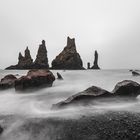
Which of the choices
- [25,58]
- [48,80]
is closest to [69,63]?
[25,58]

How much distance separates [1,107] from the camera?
43.3ft

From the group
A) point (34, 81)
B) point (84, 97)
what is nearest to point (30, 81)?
point (34, 81)

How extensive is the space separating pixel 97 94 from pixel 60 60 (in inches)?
4882

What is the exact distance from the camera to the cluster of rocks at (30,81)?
18.9 meters

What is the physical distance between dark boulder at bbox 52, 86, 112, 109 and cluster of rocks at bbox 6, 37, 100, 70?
120 metres

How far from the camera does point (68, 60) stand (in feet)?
449

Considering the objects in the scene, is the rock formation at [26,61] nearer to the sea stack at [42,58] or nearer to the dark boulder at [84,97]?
the sea stack at [42,58]

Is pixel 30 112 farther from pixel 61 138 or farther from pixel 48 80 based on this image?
pixel 48 80

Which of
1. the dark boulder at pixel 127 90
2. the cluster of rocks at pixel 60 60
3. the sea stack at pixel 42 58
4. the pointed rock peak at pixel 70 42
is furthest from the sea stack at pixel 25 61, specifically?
the dark boulder at pixel 127 90

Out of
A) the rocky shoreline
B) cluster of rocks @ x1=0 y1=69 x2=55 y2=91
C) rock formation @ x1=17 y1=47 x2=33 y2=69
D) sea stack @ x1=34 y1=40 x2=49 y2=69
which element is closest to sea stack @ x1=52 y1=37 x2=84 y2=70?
sea stack @ x1=34 y1=40 x2=49 y2=69

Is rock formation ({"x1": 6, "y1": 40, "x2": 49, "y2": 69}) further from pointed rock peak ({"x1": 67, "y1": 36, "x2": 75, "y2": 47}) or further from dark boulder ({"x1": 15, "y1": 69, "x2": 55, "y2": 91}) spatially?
dark boulder ({"x1": 15, "y1": 69, "x2": 55, "y2": 91})

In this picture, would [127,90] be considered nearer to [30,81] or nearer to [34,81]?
[34,81]

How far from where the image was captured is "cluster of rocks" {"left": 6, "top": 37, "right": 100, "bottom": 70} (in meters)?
136

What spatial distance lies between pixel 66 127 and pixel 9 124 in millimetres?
2730
